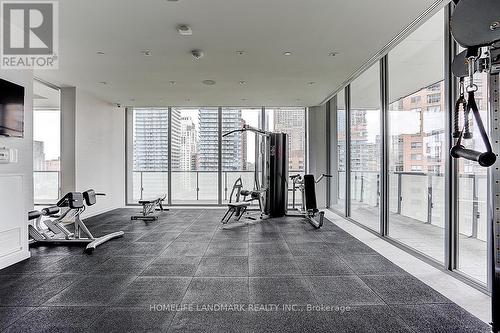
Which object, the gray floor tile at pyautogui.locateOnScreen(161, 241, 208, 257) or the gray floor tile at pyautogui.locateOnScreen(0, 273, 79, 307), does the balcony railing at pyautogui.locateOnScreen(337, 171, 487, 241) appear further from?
the gray floor tile at pyautogui.locateOnScreen(0, 273, 79, 307)

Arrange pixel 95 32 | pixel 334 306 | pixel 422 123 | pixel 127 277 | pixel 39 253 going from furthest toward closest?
pixel 422 123 < pixel 39 253 < pixel 95 32 < pixel 127 277 < pixel 334 306

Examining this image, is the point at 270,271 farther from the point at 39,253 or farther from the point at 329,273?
the point at 39,253

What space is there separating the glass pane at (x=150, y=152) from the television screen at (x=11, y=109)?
5.14 meters

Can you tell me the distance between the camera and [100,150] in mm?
7484

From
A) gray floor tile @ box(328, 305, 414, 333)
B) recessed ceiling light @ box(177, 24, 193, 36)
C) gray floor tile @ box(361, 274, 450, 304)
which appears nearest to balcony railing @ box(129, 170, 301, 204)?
recessed ceiling light @ box(177, 24, 193, 36)

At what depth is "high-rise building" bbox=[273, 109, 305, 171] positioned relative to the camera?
8891mm

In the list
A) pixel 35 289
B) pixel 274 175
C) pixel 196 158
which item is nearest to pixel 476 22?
pixel 35 289

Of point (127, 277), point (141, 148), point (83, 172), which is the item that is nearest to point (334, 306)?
point (127, 277)

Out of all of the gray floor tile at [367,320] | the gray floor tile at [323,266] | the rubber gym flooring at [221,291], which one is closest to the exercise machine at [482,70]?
the gray floor tile at [367,320]

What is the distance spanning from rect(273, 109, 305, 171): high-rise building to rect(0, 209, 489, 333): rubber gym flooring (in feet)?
14.4

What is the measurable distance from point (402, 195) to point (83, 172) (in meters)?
6.70

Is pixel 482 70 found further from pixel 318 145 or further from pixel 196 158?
pixel 196 158

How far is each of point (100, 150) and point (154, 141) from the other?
68.6 inches

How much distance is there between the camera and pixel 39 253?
411 centimetres
